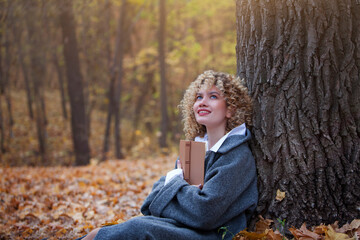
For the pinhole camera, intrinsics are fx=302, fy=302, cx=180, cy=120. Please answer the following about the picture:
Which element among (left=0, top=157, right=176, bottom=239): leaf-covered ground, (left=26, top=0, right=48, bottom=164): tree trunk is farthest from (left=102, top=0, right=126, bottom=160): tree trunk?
(left=0, top=157, right=176, bottom=239): leaf-covered ground

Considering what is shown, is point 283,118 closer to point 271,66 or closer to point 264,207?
point 271,66

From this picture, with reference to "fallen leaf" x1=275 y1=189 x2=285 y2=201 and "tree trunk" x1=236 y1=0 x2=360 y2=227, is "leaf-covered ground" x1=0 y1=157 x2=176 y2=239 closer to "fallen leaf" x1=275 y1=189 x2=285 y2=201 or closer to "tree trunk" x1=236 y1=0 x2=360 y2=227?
"fallen leaf" x1=275 y1=189 x2=285 y2=201

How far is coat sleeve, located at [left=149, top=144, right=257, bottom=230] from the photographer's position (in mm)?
2191

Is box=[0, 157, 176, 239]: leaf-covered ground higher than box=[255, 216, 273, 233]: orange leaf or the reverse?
the reverse

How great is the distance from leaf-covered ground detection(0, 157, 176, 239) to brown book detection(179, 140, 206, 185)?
1.19 meters

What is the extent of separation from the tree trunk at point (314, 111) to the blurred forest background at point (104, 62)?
6968 mm

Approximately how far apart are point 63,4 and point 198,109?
737cm

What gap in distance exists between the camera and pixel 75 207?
4129mm

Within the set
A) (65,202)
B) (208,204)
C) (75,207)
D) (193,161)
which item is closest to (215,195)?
(208,204)

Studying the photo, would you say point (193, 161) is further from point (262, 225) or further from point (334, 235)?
point (334, 235)

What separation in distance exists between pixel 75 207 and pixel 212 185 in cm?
262

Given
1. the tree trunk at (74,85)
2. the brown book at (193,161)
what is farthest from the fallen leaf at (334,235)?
the tree trunk at (74,85)

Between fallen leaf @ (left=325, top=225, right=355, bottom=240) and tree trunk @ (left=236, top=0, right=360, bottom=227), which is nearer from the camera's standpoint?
fallen leaf @ (left=325, top=225, right=355, bottom=240)

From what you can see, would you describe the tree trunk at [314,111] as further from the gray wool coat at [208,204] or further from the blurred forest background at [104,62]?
the blurred forest background at [104,62]
